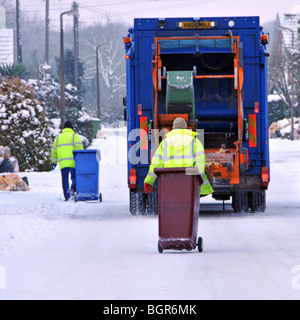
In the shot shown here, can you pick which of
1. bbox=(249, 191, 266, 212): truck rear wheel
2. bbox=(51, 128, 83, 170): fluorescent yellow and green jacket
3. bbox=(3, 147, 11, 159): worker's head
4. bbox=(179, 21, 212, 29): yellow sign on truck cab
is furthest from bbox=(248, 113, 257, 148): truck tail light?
bbox=(3, 147, 11, 159): worker's head

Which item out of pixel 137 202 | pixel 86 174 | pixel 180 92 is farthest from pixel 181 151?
pixel 86 174

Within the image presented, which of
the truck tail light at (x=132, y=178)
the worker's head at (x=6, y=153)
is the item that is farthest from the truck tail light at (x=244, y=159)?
the worker's head at (x=6, y=153)

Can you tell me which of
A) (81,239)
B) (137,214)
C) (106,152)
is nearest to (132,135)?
(137,214)

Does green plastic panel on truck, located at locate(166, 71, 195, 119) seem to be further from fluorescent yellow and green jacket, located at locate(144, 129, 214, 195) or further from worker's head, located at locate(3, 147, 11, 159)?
worker's head, located at locate(3, 147, 11, 159)

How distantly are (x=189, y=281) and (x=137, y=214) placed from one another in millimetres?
7623

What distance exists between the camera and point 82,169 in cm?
1903

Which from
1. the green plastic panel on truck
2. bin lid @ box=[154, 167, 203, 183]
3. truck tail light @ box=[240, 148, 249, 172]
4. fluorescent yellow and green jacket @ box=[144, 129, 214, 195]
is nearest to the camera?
bin lid @ box=[154, 167, 203, 183]

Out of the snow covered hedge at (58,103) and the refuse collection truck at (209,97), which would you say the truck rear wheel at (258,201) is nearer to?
the refuse collection truck at (209,97)

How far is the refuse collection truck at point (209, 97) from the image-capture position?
14.5 metres

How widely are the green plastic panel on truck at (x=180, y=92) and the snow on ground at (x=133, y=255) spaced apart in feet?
5.80

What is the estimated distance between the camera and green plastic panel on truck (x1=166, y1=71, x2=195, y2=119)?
14.0 metres

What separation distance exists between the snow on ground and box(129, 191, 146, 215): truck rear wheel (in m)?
0.33

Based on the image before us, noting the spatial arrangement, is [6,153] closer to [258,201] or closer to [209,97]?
[209,97]

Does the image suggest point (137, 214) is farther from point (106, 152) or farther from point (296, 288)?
point (106, 152)
